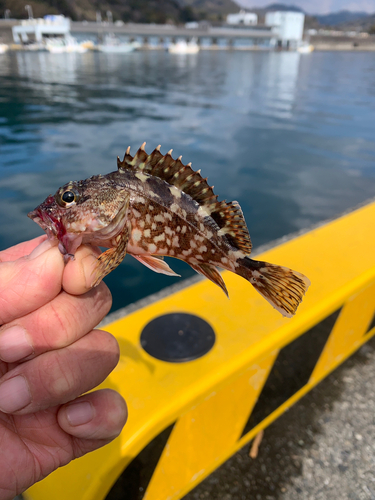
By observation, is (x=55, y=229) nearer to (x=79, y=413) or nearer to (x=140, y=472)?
(x=79, y=413)

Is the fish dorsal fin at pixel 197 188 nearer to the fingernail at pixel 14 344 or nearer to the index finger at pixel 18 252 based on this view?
the index finger at pixel 18 252

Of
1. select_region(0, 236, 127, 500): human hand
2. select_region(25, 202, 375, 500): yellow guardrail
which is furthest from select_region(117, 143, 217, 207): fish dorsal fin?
select_region(25, 202, 375, 500): yellow guardrail

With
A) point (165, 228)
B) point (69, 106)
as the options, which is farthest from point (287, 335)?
point (69, 106)

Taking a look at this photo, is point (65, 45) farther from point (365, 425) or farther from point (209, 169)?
point (365, 425)

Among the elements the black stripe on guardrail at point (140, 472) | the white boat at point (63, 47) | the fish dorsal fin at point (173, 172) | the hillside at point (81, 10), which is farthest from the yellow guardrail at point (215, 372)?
the hillside at point (81, 10)

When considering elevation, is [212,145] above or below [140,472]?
below

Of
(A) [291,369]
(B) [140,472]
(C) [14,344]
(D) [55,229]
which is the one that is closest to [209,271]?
(D) [55,229]
